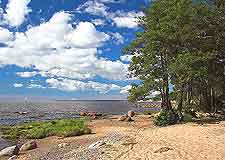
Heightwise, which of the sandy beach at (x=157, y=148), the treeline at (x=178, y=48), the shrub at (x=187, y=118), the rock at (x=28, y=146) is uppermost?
the treeline at (x=178, y=48)

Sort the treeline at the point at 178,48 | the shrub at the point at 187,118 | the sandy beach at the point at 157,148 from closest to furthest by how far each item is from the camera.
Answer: the sandy beach at the point at 157,148, the treeline at the point at 178,48, the shrub at the point at 187,118

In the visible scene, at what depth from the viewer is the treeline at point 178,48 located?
3978cm

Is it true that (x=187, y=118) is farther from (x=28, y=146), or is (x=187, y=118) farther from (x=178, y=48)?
(x=28, y=146)

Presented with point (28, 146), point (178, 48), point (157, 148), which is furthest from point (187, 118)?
point (157, 148)

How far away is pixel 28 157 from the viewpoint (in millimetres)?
29562

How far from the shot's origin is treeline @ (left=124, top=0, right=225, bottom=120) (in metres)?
39.8

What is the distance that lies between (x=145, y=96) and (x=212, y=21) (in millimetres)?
10972

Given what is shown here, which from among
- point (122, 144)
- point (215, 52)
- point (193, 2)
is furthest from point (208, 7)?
point (122, 144)

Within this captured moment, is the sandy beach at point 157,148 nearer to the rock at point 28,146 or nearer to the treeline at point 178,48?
the rock at point 28,146

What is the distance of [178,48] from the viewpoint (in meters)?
42.2

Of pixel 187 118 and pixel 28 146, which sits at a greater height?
pixel 187 118

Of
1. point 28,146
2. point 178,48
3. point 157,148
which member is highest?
point 178,48

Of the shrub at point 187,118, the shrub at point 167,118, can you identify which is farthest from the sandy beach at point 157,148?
the shrub at point 187,118

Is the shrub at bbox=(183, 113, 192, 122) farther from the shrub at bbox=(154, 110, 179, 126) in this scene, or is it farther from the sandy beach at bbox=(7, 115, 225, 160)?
the sandy beach at bbox=(7, 115, 225, 160)
